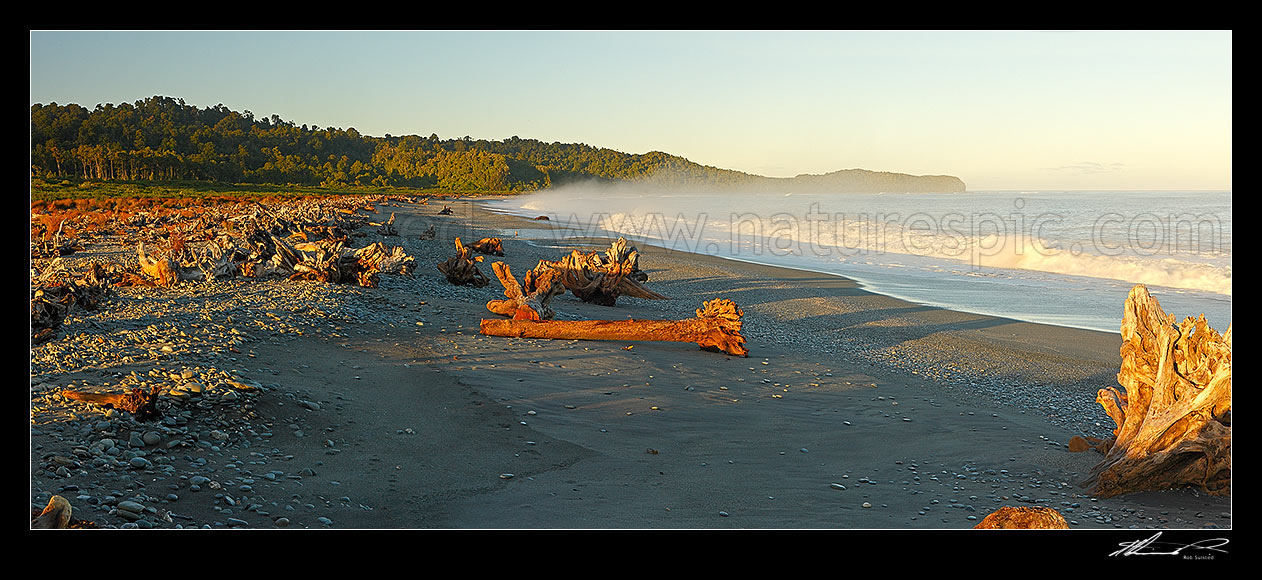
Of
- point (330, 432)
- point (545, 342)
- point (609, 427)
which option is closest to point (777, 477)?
point (609, 427)

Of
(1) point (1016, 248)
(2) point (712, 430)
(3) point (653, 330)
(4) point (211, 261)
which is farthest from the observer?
(1) point (1016, 248)

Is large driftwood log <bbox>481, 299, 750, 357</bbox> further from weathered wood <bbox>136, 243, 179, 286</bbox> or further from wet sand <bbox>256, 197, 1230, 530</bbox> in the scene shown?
weathered wood <bbox>136, 243, 179, 286</bbox>

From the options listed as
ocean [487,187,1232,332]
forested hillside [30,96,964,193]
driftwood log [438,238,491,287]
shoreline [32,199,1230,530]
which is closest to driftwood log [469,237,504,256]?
forested hillside [30,96,964,193]

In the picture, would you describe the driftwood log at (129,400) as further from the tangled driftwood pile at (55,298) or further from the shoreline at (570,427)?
the tangled driftwood pile at (55,298)

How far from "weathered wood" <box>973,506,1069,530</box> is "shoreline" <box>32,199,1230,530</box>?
531mm

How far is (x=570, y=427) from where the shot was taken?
5207 millimetres

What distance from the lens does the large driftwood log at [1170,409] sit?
154 inches

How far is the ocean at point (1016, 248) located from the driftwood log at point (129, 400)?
5721mm

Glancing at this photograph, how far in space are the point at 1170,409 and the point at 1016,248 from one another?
18.9 m

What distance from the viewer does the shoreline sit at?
12.5 feet

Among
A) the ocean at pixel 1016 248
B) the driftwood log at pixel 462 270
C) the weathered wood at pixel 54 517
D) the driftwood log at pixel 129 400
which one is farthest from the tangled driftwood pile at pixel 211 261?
the ocean at pixel 1016 248

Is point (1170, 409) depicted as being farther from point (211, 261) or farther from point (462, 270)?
point (211, 261)

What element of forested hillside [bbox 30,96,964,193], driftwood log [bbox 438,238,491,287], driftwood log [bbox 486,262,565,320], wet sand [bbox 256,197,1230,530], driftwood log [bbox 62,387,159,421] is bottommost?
wet sand [bbox 256,197,1230,530]

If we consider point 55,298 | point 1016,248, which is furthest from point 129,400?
point 1016,248
